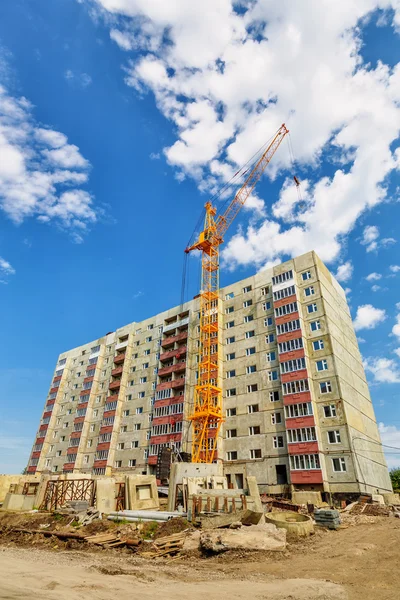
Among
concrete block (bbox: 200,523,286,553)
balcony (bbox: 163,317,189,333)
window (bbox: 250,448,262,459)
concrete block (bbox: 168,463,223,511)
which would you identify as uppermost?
balcony (bbox: 163,317,189,333)

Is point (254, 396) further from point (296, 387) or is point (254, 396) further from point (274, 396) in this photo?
point (296, 387)

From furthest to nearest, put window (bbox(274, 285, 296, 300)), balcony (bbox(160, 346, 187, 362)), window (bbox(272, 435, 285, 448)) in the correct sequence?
balcony (bbox(160, 346, 187, 362))
window (bbox(274, 285, 296, 300))
window (bbox(272, 435, 285, 448))

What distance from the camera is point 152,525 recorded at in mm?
21172

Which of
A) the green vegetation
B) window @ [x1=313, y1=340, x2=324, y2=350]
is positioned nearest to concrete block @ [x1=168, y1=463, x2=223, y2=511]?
window @ [x1=313, y1=340, x2=324, y2=350]

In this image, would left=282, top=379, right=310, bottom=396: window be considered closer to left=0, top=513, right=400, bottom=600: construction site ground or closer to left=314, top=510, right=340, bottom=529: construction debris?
left=314, top=510, right=340, bottom=529: construction debris

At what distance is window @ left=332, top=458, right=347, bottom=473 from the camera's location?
125 ft

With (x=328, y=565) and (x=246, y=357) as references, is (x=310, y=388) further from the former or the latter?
(x=328, y=565)

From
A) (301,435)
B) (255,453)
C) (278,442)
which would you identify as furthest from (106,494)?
(301,435)

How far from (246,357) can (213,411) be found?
377 inches

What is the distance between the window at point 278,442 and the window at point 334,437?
593 centimetres

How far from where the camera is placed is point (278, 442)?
144ft

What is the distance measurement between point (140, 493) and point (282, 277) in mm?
35074

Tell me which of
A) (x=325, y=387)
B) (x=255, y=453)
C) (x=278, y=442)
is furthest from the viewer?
(x=255, y=453)

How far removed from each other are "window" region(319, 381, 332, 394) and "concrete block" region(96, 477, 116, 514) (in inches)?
1042
